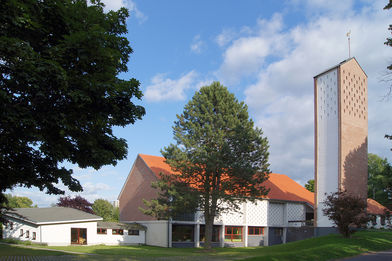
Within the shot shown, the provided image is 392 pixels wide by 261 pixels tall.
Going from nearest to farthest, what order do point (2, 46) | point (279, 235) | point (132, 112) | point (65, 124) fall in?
point (2, 46) < point (65, 124) < point (132, 112) < point (279, 235)

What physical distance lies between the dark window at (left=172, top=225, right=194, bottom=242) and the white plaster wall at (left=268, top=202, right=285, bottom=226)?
36.0ft

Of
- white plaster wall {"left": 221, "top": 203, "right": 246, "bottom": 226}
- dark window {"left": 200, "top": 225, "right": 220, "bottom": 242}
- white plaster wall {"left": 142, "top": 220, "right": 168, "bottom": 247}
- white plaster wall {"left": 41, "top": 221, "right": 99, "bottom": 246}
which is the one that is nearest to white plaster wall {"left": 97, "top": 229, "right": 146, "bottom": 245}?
white plaster wall {"left": 41, "top": 221, "right": 99, "bottom": 246}

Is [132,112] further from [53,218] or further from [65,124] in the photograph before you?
[53,218]

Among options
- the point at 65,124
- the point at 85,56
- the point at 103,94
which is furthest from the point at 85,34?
the point at 65,124

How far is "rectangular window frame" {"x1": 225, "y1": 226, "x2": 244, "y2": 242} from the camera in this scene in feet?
130

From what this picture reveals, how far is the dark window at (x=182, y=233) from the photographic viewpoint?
1409 inches

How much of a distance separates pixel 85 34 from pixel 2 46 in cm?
193

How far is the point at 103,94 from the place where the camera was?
33.1ft

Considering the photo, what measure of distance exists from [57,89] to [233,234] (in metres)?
34.2

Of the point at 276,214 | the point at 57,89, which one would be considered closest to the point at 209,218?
the point at 276,214

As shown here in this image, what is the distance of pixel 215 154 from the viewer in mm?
28406

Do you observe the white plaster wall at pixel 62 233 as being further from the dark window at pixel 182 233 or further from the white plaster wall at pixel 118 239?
the dark window at pixel 182 233

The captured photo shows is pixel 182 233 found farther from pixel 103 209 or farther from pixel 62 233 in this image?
pixel 103 209

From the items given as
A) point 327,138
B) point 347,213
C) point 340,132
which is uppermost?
point 340,132
